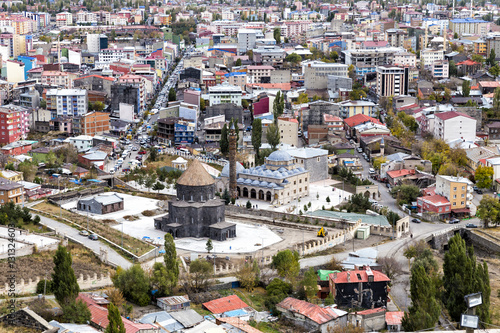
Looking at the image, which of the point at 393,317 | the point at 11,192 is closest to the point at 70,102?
the point at 11,192

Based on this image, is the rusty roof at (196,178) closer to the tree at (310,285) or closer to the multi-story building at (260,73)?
the tree at (310,285)

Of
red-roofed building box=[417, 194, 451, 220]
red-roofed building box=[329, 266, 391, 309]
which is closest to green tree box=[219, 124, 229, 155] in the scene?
red-roofed building box=[417, 194, 451, 220]

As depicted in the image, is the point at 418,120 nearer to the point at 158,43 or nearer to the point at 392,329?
the point at 392,329

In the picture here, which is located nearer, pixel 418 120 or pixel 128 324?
pixel 128 324

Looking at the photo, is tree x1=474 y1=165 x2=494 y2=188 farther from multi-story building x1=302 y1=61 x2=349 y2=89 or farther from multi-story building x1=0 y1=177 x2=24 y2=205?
multi-story building x1=302 y1=61 x2=349 y2=89

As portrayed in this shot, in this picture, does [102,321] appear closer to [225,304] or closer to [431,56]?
[225,304]

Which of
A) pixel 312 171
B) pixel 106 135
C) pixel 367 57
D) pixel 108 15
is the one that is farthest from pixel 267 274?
pixel 108 15
